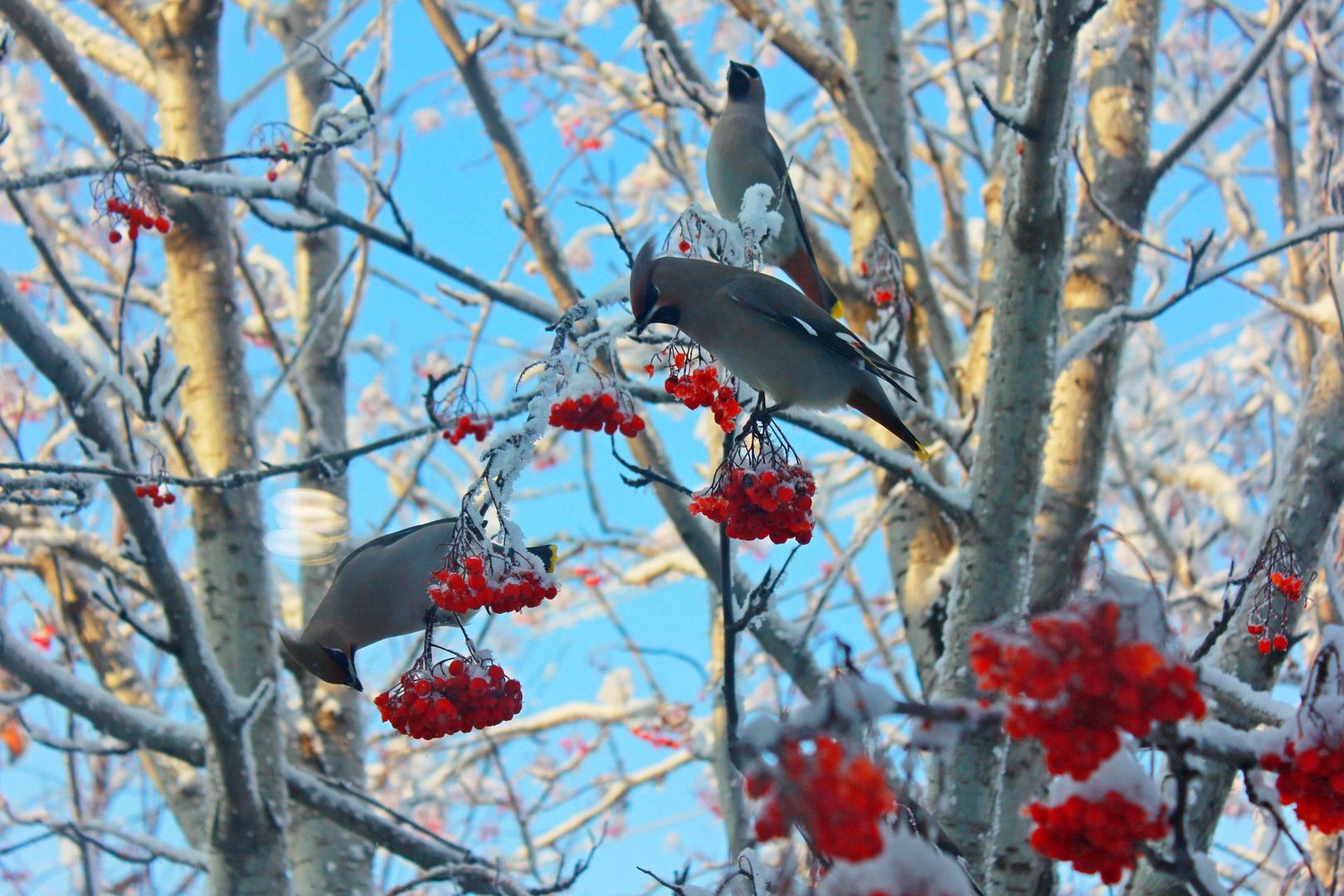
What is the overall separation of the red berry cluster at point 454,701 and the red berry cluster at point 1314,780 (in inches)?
52.7

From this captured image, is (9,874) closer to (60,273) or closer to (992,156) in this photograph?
(60,273)

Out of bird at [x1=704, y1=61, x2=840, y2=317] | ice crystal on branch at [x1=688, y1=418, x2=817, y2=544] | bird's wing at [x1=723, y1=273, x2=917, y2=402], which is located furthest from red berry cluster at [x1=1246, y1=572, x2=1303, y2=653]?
bird at [x1=704, y1=61, x2=840, y2=317]

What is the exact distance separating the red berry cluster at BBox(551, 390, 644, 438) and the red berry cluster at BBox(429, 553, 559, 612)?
302mm

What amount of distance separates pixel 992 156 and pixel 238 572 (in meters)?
4.02

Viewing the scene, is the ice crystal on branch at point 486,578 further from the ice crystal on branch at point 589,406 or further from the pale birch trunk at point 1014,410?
the pale birch trunk at point 1014,410

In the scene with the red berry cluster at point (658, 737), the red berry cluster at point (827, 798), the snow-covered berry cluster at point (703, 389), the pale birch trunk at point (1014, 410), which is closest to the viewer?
the red berry cluster at point (827, 798)

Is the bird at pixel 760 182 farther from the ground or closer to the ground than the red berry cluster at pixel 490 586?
farther from the ground

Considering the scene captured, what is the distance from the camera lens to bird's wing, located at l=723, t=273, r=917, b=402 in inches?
105

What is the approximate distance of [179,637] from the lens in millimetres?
3365

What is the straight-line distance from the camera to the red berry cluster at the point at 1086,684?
1132mm

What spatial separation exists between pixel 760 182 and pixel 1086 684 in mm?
2935

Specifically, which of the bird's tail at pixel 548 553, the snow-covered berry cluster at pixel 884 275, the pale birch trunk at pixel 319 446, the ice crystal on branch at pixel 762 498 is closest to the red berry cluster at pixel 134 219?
the pale birch trunk at pixel 319 446

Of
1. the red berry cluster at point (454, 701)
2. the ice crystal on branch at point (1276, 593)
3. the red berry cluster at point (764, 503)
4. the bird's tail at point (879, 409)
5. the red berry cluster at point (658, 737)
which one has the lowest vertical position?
the red berry cluster at point (454, 701)

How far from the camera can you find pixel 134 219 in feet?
11.9
